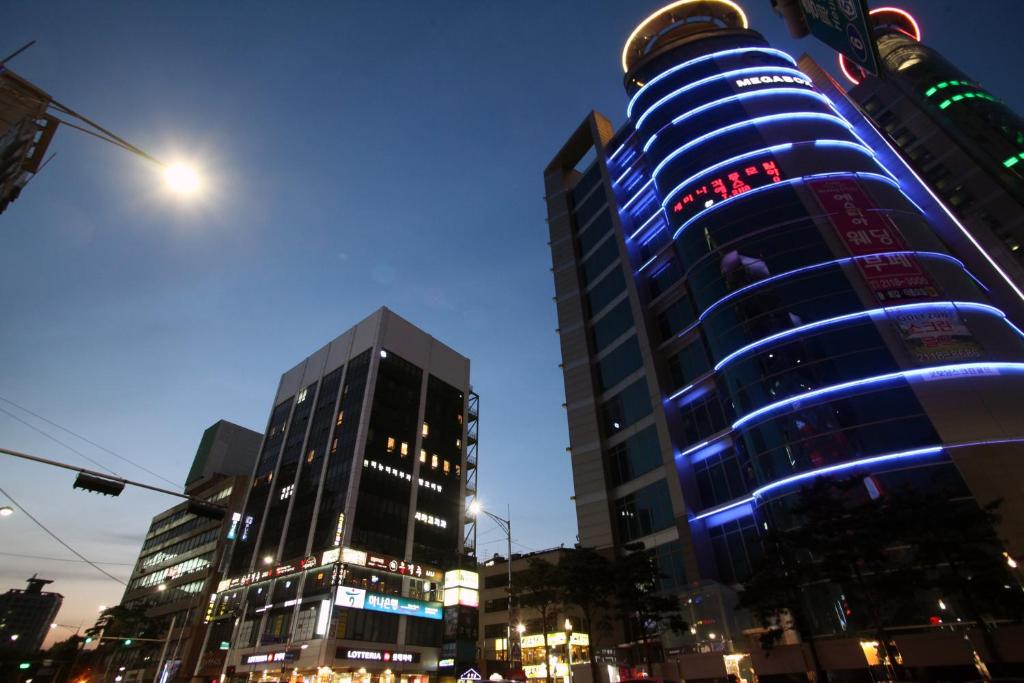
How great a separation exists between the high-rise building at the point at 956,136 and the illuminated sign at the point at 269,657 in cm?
8632

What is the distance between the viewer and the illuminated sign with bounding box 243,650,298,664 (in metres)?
60.6

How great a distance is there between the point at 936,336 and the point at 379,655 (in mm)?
63277

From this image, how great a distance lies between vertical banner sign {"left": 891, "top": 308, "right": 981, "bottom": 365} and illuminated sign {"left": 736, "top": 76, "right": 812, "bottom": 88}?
32228 millimetres

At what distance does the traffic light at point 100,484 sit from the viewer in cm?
1494

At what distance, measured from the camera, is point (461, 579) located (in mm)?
72188

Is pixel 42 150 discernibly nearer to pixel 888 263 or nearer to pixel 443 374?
pixel 888 263

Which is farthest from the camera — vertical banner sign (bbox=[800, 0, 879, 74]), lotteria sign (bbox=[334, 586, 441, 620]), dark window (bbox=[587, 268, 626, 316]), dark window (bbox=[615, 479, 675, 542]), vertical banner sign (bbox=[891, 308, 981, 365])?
lotteria sign (bbox=[334, 586, 441, 620])

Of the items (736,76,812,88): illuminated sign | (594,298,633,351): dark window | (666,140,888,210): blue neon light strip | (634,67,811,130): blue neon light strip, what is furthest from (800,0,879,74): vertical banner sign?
(634,67,811,130): blue neon light strip

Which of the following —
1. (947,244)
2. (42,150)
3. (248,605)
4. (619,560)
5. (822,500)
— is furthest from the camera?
(248,605)

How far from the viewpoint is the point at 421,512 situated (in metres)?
77.1

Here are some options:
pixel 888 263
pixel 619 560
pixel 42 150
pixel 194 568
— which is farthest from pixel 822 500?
pixel 194 568

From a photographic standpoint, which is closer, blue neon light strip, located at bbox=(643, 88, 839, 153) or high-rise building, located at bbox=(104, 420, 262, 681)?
blue neon light strip, located at bbox=(643, 88, 839, 153)

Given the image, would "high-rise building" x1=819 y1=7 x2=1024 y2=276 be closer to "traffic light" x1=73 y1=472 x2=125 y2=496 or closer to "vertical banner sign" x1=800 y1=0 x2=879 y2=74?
"vertical banner sign" x1=800 y1=0 x2=879 y2=74

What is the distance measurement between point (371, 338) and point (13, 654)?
98.3 m
